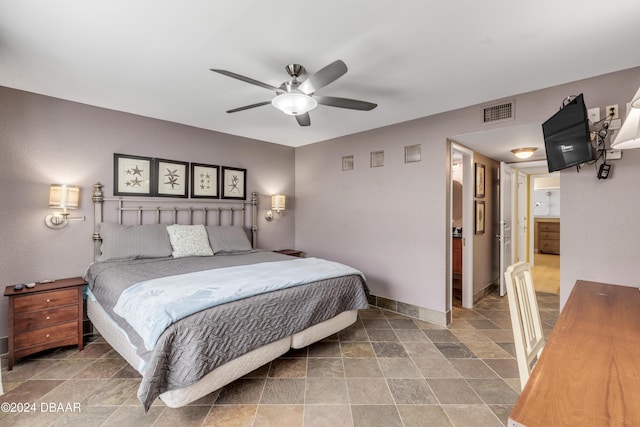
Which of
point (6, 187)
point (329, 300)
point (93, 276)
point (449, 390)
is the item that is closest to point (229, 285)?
point (329, 300)

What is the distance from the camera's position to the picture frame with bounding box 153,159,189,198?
360 cm

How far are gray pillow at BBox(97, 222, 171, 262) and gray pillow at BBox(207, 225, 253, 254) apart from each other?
52 centimetres

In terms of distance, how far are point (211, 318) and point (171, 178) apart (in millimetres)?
2527

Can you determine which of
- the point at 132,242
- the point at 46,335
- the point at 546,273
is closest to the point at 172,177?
the point at 132,242

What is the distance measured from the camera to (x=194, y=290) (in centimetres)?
198

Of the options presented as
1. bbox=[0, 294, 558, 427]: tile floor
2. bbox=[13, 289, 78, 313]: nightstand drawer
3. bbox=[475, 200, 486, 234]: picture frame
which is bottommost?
bbox=[0, 294, 558, 427]: tile floor

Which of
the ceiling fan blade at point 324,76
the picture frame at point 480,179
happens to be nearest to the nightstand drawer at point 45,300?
the ceiling fan blade at point 324,76

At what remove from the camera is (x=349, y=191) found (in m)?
4.30

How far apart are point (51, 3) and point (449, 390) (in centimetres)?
358

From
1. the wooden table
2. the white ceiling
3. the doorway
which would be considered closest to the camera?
the wooden table

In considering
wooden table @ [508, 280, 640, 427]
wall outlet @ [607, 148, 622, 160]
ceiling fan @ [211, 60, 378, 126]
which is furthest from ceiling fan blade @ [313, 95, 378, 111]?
wall outlet @ [607, 148, 622, 160]

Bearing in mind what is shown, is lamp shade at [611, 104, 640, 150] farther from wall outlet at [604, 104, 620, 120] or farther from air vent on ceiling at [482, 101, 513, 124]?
air vent on ceiling at [482, 101, 513, 124]

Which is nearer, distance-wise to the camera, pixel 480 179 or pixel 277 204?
pixel 480 179

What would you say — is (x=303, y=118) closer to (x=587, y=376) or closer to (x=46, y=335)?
(x=587, y=376)
